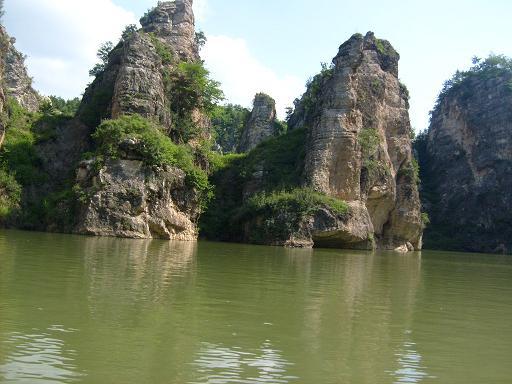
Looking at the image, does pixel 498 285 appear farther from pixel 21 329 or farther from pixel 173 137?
pixel 173 137

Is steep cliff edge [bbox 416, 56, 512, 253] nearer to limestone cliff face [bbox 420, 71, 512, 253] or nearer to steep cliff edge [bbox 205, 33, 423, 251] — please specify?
limestone cliff face [bbox 420, 71, 512, 253]

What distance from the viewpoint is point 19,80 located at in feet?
243

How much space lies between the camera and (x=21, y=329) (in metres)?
7.66

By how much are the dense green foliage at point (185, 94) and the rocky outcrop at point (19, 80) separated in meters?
29.5

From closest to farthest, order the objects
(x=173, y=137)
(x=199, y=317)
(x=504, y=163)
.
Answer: (x=199, y=317) → (x=173, y=137) → (x=504, y=163)

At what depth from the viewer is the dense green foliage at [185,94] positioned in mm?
47812

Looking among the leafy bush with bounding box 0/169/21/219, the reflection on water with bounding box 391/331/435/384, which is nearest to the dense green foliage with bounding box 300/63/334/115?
the leafy bush with bounding box 0/169/21/219

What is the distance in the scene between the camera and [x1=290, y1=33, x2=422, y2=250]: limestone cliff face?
4503 cm

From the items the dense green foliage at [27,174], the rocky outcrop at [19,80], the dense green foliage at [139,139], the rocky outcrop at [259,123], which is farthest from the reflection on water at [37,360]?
the rocky outcrop at [19,80]

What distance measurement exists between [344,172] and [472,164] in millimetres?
35832

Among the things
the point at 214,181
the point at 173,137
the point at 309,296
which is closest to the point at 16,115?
the point at 173,137

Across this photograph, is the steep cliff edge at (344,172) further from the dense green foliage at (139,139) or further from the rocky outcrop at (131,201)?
the dense green foliage at (139,139)

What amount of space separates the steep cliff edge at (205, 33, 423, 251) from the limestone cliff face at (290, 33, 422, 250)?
0.08 m

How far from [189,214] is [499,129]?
4699cm
